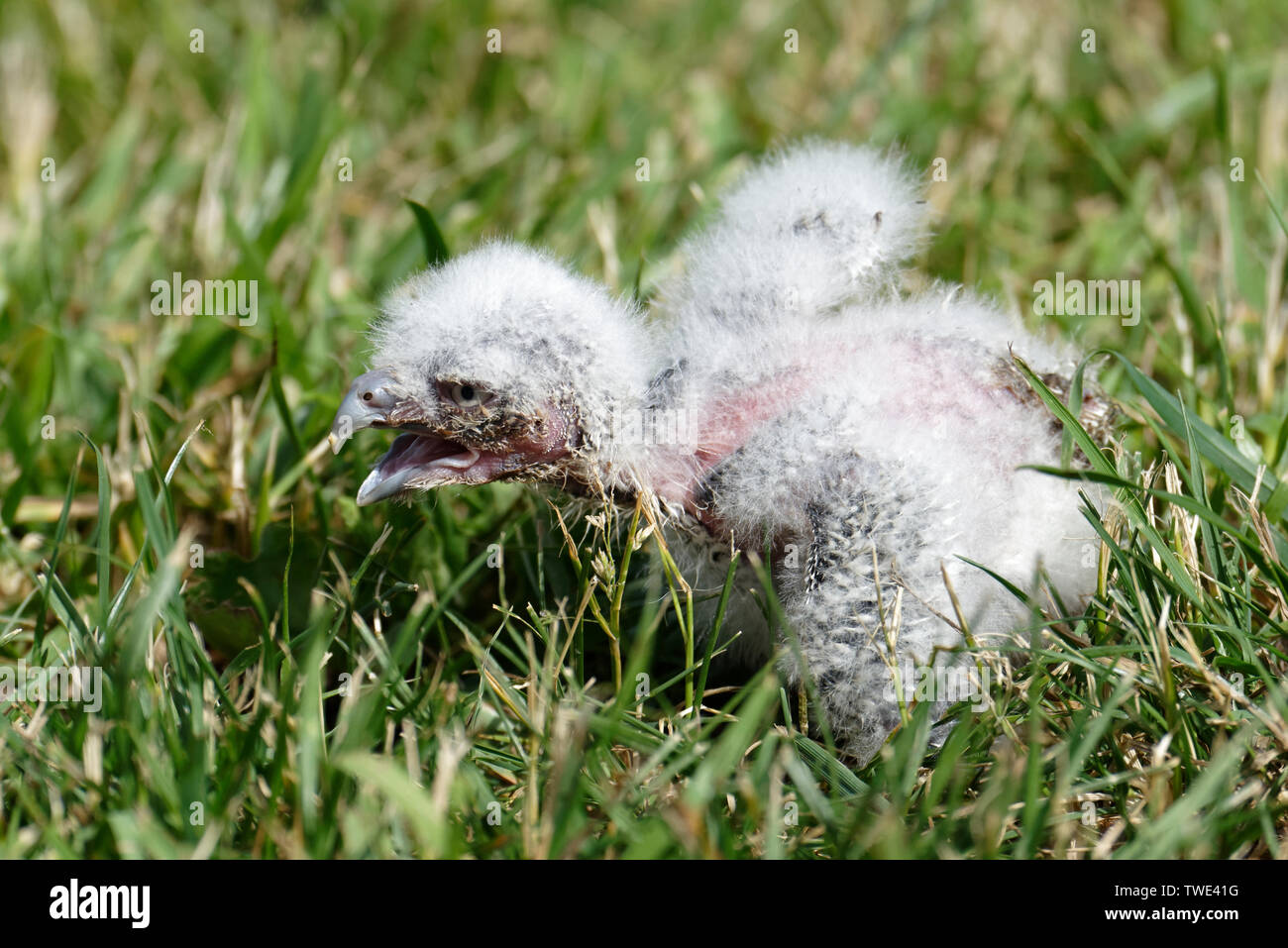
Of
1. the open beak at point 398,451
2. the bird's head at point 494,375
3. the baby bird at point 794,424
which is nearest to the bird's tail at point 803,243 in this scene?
the baby bird at point 794,424

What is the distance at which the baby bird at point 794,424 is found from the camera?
8.02 feet

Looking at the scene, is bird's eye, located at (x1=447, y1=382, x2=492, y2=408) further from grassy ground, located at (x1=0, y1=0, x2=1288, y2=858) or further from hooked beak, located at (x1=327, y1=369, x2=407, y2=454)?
grassy ground, located at (x1=0, y1=0, x2=1288, y2=858)

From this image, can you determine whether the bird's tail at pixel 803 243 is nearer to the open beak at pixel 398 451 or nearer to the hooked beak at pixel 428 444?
the hooked beak at pixel 428 444

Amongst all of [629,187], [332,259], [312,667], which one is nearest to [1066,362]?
[312,667]

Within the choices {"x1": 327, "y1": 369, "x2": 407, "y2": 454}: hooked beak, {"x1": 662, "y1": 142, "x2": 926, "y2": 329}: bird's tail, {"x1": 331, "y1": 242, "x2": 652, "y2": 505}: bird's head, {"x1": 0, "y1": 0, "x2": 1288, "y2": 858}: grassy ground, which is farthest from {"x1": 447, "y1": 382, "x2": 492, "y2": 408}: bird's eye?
{"x1": 662, "y1": 142, "x2": 926, "y2": 329}: bird's tail

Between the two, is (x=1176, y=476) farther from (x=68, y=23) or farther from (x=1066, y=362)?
(x=68, y=23)

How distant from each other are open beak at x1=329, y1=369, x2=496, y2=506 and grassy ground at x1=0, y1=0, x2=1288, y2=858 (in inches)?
7.4

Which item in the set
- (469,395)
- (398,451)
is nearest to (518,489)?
(398,451)

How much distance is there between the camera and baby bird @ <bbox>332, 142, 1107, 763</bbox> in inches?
96.2

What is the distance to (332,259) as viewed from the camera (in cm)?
430

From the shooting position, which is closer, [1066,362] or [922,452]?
[922,452]
